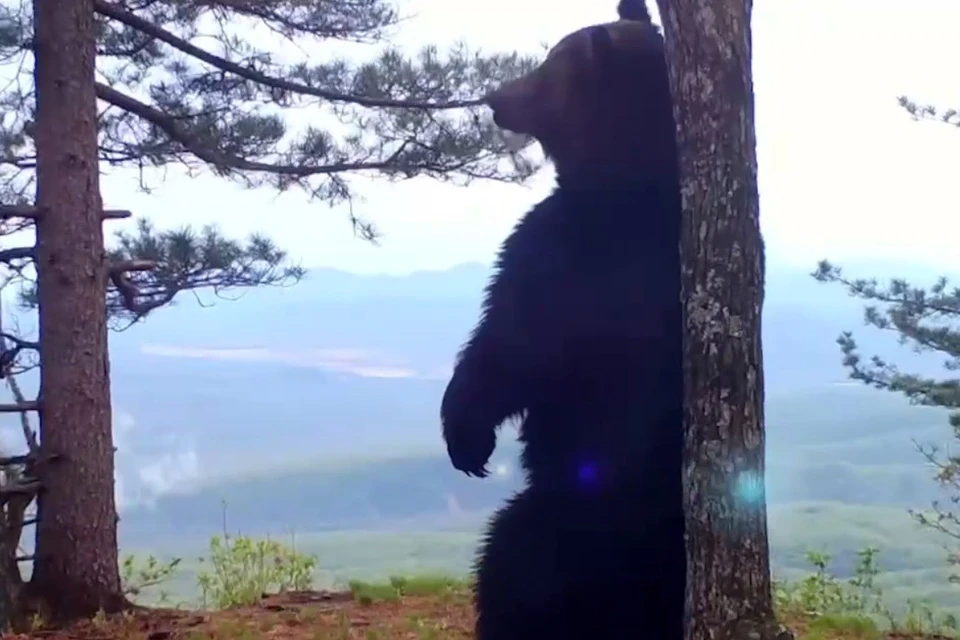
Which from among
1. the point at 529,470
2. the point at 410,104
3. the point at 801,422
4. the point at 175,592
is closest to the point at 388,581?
the point at 175,592

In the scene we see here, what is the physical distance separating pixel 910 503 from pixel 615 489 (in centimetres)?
728

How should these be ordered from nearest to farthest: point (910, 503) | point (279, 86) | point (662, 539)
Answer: point (662, 539)
point (279, 86)
point (910, 503)

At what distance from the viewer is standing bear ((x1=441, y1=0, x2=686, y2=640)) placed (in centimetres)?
317

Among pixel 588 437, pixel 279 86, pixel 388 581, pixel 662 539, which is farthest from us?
pixel 279 86

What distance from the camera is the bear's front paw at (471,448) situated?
349 centimetres

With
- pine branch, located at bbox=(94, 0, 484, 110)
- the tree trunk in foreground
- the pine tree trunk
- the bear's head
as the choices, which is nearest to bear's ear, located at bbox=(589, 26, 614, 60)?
the bear's head

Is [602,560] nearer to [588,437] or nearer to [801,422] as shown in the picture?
[588,437]

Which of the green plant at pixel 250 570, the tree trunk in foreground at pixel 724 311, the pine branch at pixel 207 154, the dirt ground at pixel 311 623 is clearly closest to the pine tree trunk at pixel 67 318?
the dirt ground at pixel 311 623

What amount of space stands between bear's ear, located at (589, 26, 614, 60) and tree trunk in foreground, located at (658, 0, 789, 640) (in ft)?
2.92

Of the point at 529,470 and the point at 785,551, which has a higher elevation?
the point at 529,470

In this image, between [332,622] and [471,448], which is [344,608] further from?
[471,448]

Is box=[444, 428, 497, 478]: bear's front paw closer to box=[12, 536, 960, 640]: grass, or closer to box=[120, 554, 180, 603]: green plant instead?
box=[12, 536, 960, 640]: grass

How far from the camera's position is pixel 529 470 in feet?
11.5

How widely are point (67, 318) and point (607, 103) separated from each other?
139 inches
